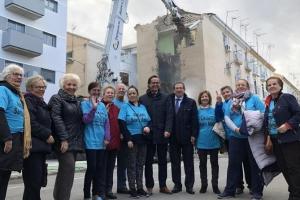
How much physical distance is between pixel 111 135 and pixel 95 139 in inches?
26.5

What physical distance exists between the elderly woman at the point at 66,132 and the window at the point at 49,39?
23939mm

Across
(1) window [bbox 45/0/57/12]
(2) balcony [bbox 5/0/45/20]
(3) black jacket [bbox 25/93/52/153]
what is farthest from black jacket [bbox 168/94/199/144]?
(1) window [bbox 45/0/57/12]

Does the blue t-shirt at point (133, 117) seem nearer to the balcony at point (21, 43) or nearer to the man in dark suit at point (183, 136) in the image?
the man in dark suit at point (183, 136)

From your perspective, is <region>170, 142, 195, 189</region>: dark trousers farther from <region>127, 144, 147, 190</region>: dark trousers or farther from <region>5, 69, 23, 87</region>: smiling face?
<region>5, 69, 23, 87</region>: smiling face

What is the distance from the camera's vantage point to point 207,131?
730cm

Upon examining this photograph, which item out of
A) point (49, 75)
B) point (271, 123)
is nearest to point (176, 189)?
point (271, 123)

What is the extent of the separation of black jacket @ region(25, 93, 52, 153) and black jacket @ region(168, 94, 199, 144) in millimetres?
2840

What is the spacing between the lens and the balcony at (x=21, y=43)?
24.5 m

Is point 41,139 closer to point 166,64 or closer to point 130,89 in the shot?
point 130,89

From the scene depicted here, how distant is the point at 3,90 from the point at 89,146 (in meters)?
1.88

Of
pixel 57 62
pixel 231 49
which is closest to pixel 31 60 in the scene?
pixel 57 62

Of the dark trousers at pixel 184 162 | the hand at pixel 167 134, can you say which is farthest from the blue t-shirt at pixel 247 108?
the hand at pixel 167 134

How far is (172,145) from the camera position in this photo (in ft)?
24.1

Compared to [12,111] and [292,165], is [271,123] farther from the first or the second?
[12,111]
